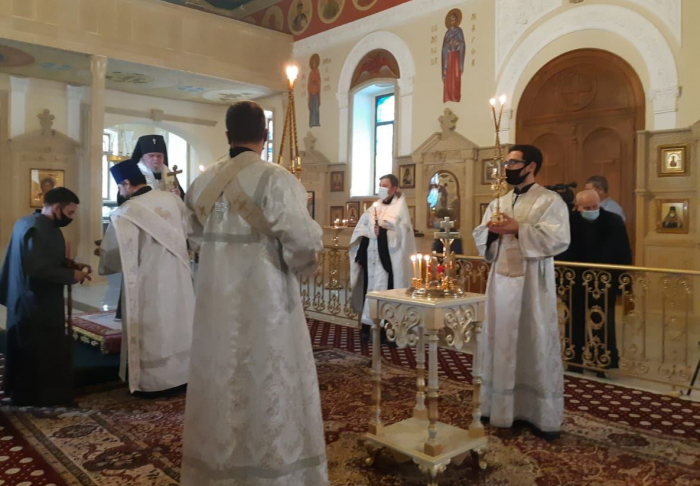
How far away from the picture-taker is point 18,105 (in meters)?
13.0

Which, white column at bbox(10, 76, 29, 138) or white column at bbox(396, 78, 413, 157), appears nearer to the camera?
white column at bbox(396, 78, 413, 157)

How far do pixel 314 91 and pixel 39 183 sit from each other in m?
6.61

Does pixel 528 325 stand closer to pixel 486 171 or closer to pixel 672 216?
pixel 672 216

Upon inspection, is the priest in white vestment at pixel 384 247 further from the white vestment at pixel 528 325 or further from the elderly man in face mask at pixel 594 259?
the white vestment at pixel 528 325

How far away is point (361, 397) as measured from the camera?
15.2ft

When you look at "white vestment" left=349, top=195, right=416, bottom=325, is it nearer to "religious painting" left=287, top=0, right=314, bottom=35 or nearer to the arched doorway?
the arched doorway

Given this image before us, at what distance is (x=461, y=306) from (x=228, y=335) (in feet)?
4.34

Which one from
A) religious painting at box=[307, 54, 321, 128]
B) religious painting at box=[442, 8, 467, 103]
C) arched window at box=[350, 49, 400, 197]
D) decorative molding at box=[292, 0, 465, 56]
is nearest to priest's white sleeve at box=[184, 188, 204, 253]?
religious painting at box=[442, 8, 467, 103]

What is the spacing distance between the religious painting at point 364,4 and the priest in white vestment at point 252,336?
10695mm

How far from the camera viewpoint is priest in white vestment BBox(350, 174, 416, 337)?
6.80 m

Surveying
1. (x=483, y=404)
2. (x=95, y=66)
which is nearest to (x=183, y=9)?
(x=95, y=66)

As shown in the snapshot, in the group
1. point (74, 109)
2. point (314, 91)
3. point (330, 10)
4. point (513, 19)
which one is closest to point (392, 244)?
point (513, 19)

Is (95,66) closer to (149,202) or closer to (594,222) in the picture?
(149,202)

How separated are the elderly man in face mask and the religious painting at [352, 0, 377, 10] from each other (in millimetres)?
8151
